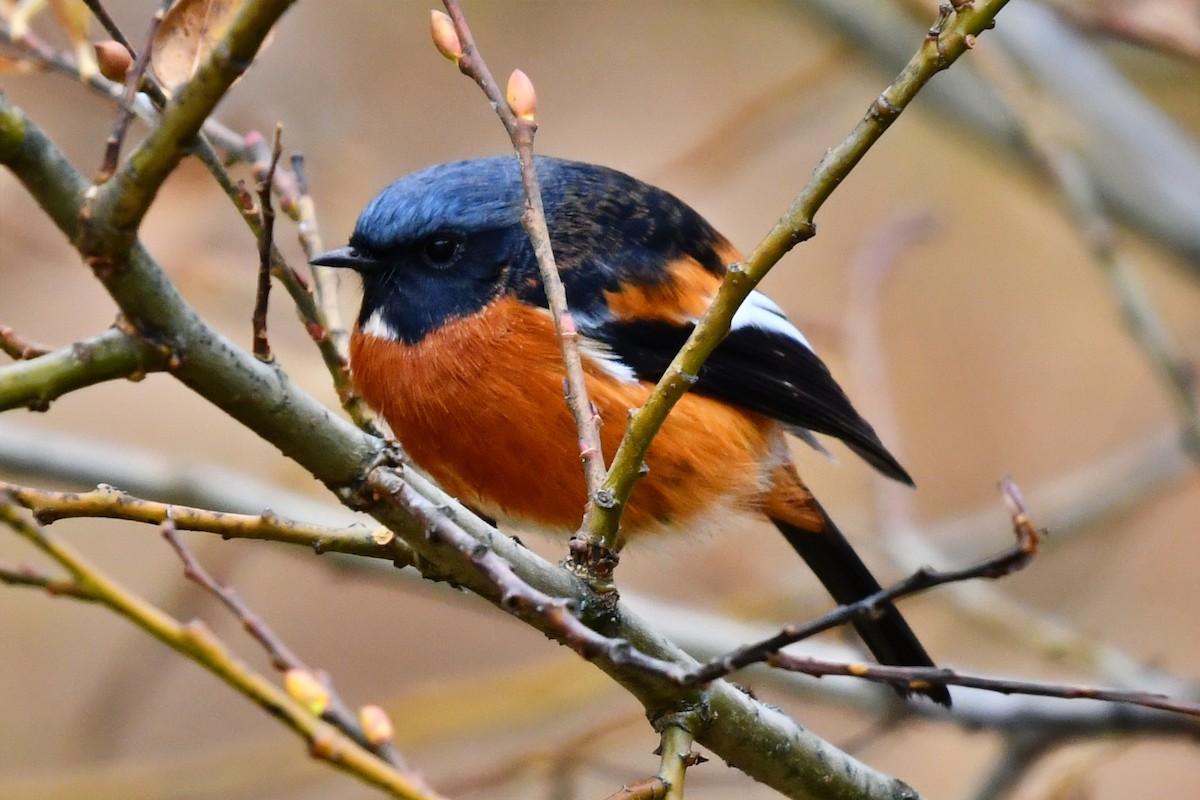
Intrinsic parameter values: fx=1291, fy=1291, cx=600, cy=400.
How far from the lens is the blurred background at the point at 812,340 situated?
177 inches

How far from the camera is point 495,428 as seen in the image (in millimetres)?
3039

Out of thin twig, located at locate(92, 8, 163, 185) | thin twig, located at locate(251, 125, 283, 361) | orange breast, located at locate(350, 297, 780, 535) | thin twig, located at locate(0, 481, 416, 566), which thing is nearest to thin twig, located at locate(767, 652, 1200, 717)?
thin twig, located at locate(0, 481, 416, 566)

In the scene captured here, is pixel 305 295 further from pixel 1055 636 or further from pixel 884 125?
pixel 1055 636

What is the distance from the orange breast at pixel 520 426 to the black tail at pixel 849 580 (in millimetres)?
628

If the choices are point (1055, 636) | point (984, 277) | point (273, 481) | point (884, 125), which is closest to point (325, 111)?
point (273, 481)

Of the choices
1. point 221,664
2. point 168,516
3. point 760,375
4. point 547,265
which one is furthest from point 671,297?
point 221,664

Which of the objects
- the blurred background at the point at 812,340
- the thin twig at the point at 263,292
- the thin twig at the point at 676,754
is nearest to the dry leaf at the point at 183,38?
the thin twig at the point at 263,292

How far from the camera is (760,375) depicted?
3.42 meters

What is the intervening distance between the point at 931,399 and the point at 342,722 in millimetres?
6572

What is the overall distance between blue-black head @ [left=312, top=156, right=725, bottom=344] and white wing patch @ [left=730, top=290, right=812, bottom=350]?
0.29 meters

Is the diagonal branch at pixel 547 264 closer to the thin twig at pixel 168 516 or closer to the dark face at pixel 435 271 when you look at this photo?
the thin twig at pixel 168 516

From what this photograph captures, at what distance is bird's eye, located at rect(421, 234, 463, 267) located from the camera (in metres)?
3.28

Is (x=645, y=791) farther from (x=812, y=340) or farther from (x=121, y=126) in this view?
(x=812, y=340)

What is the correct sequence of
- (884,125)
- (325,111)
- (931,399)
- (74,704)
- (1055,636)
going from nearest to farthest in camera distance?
(884,125) → (1055,636) → (325,111) → (74,704) → (931,399)
